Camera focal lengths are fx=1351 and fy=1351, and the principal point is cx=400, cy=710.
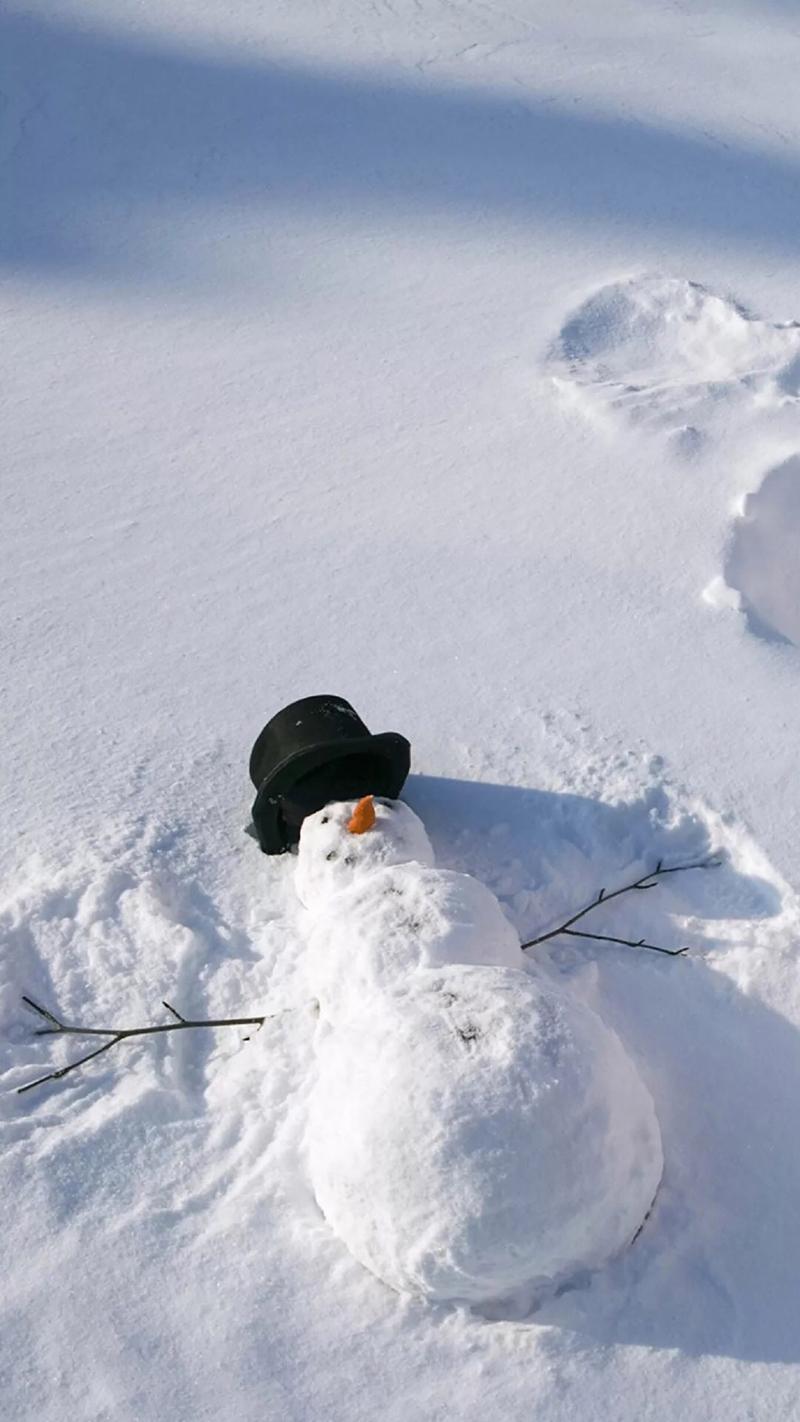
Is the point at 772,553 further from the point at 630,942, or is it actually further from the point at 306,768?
the point at 306,768

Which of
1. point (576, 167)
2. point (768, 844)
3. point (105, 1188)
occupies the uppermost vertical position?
point (576, 167)

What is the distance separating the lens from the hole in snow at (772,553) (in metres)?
2.53

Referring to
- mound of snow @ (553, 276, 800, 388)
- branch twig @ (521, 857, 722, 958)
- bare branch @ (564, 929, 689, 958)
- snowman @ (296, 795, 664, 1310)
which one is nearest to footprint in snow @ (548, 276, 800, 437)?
mound of snow @ (553, 276, 800, 388)

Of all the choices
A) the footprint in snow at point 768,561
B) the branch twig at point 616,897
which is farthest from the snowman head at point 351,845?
the footprint in snow at point 768,561

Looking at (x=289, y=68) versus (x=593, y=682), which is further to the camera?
(x=289, y=68)

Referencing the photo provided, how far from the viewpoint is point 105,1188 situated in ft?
5.36

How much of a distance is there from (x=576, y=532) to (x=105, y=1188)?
1.49 meters

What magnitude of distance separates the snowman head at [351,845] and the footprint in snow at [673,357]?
1.20 meters

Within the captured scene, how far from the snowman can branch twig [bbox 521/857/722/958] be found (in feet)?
0.77

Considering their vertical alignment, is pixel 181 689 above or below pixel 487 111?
below

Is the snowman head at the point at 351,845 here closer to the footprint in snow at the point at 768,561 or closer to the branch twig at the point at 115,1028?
the branch twig at the point at 115,1028

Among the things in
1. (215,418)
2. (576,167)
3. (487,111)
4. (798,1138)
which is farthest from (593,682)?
(487,111)

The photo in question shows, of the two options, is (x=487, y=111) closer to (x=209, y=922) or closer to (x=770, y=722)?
(x=770, y=722)

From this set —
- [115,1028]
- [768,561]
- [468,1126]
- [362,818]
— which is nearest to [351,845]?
[362,818]
